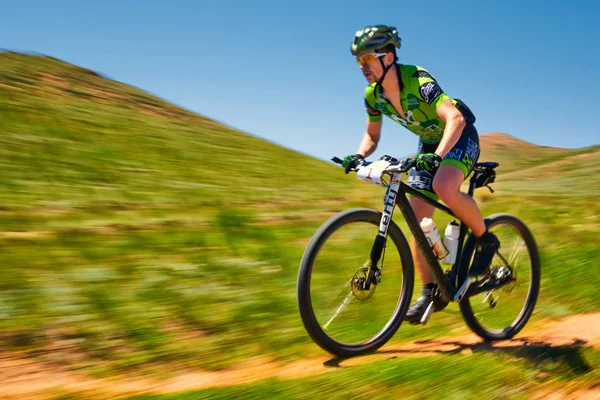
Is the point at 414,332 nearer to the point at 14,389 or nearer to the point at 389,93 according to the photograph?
the point at 389,93

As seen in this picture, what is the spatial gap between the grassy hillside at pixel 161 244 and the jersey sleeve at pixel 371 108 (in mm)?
2058

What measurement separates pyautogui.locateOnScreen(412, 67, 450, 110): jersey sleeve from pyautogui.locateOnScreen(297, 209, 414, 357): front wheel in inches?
41.1

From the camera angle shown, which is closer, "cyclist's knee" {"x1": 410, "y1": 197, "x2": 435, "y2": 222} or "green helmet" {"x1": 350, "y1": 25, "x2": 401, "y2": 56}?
"green helmet" {"x1": 350, "y1": 25, "x2": 401, "y2": 56}

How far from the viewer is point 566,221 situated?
11.5 m

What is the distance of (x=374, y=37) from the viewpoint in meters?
4.54

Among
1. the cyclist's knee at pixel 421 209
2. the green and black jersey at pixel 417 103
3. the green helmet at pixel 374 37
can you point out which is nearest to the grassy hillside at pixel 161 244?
the cyclist's knee at pixel 421 209

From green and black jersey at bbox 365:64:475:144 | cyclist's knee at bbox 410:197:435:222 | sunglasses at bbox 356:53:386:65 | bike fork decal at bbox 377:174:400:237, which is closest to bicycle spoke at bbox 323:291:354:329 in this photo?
bike fork decal at bbox 377:174:400:237

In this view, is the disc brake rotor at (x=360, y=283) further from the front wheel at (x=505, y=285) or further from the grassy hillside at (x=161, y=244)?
the front wheel at (x=505, y=285)

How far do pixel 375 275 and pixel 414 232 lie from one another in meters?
0.57

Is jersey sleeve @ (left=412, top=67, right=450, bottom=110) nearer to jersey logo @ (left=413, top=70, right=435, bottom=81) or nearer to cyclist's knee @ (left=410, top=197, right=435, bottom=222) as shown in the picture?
jersey logo @ (left=413, top=70, right=435, bottom=81)

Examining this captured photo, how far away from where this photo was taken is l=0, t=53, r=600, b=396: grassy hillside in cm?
461

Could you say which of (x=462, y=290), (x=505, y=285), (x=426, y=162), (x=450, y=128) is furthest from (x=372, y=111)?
(x=505, y=285)

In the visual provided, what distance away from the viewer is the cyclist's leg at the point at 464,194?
4750 millimetres

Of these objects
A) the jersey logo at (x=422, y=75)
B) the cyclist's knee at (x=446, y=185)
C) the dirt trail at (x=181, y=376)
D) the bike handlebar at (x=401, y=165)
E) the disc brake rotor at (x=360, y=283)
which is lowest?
the dirt trail at (x=181, y=376)
